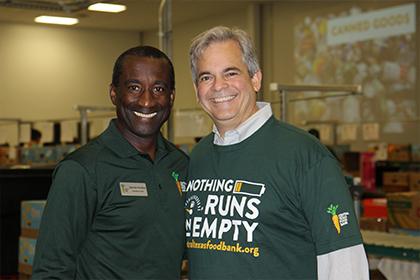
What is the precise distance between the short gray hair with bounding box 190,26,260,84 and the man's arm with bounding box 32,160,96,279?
0.41m

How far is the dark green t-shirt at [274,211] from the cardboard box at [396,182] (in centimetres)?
531

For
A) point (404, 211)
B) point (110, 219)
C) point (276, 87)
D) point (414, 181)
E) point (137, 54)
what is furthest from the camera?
point (414, 181)

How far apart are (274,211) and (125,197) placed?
355 mm

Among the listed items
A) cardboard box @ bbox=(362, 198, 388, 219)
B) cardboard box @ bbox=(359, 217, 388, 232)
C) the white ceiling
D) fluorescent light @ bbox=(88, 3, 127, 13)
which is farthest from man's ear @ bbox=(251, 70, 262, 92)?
the white ceiling

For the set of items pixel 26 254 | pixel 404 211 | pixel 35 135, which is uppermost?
pixel 35 135

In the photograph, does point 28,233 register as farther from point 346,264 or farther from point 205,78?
point 346,264

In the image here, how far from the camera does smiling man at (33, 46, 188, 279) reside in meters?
1.59

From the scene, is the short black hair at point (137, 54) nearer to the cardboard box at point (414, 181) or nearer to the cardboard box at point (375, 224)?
the cardboard box at point (375, 224)

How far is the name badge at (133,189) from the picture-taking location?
165 cm

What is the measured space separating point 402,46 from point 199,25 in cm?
346

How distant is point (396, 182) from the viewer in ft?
22.2

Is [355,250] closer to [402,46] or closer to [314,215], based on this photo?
A: [314,215]

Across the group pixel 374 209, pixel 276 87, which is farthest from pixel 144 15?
pixel 276 87

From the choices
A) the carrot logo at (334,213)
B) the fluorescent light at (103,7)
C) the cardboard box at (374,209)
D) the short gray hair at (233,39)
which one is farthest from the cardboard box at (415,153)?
the carrot logo at (334,213)
